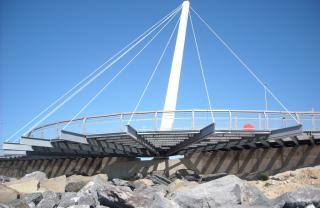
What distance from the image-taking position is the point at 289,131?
79.4 feet

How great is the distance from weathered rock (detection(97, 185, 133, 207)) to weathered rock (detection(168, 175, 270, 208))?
1.83 m

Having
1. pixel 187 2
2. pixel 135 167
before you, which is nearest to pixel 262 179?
pixel 135 167

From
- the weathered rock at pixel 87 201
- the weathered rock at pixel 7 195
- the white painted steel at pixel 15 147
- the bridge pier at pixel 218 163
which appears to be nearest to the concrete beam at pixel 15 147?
the white painted steel at pixel 15 147

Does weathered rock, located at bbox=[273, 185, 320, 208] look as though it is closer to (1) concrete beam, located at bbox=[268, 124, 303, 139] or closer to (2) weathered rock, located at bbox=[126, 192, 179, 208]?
(2) weathered rock, located at bbox=[126, 192, 179, 208]

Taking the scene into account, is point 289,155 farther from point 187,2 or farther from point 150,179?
point 187,2

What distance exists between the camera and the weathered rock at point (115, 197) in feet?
44.1

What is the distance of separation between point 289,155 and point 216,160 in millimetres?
6114

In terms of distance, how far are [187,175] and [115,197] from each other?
58.6 ft

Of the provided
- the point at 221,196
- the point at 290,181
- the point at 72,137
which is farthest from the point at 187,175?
the point at 221,196

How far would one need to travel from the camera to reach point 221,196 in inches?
564

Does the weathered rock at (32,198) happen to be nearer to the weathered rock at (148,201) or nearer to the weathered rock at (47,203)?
the weathered rock at (47,203)

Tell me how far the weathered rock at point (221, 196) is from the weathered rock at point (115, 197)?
1.83 metres

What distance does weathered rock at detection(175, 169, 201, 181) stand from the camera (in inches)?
1167

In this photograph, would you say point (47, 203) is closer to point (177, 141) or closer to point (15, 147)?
point (177, 141)
